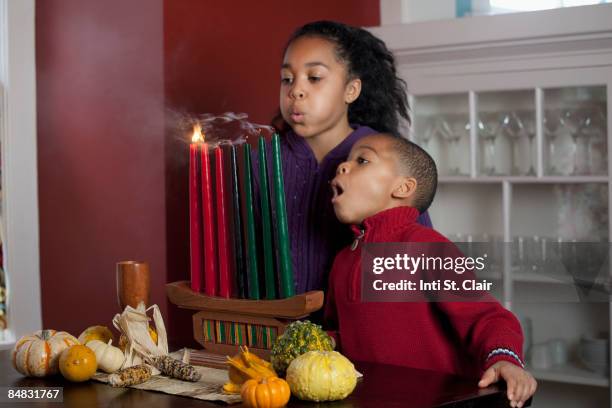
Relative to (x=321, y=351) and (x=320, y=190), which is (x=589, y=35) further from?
(x=321, y=351)

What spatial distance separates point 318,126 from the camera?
187 centimetres

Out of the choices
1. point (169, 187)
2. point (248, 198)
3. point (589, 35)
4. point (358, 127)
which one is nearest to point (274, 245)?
point (248, 198)

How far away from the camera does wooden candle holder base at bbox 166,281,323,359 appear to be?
1.38 m

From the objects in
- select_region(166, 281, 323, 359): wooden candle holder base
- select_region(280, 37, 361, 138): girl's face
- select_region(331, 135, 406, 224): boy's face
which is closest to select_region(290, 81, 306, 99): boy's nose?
select_region(280, 37, 361, 138): girl's face

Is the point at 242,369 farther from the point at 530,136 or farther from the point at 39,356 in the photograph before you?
the point at 530,136

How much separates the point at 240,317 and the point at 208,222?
175 millimetres

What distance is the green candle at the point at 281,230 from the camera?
1408 millimetres

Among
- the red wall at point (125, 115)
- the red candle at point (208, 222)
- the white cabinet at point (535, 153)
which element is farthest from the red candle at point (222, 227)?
the white cabinet at point (535, 153)

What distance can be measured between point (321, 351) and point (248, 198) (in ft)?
1.13

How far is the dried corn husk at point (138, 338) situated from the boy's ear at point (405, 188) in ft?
1.75

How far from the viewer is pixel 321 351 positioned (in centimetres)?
119

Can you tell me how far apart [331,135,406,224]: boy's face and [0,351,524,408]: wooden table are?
0.38 m

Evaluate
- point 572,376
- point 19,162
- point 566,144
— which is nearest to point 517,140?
point 566,144

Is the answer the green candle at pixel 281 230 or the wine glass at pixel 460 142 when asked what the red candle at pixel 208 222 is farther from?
the wine glass at pixel 460 142
